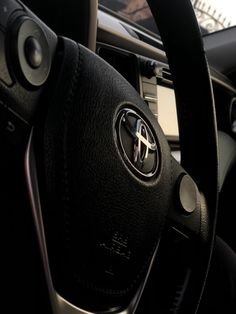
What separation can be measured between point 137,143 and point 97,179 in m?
0.08

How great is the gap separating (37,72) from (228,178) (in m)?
1.13

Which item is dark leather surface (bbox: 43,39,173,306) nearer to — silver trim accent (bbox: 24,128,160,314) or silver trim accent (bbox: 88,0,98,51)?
silver trim accent (bbox: 24,128,160,314)

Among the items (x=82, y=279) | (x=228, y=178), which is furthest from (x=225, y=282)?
(x=228, y=178)

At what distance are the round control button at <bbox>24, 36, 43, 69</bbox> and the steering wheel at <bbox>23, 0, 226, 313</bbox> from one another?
35 millimetres

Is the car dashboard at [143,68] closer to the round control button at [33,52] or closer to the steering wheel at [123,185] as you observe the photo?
the steering wheel at [123,185]

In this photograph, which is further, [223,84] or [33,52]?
[223,84]

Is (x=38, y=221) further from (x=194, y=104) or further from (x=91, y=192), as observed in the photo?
(x=194, y=104)

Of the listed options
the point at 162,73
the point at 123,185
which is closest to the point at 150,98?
the point at 162,73

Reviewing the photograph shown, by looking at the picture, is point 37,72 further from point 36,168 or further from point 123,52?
point 123,52

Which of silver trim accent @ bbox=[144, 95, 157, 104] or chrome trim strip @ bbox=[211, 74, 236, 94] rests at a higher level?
chrome trim strip @ bbox=[211, 74, 236, 94]

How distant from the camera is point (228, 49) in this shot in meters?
1.69

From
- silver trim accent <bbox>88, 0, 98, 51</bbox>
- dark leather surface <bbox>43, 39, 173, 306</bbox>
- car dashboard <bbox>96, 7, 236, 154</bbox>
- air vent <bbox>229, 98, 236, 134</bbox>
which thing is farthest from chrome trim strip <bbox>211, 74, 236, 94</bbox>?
dark leather surface <bbox>43, 39, 173, 306</bbox>

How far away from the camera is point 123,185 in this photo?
0.48 meters

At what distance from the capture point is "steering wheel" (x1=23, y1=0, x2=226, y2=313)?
0.44 m
